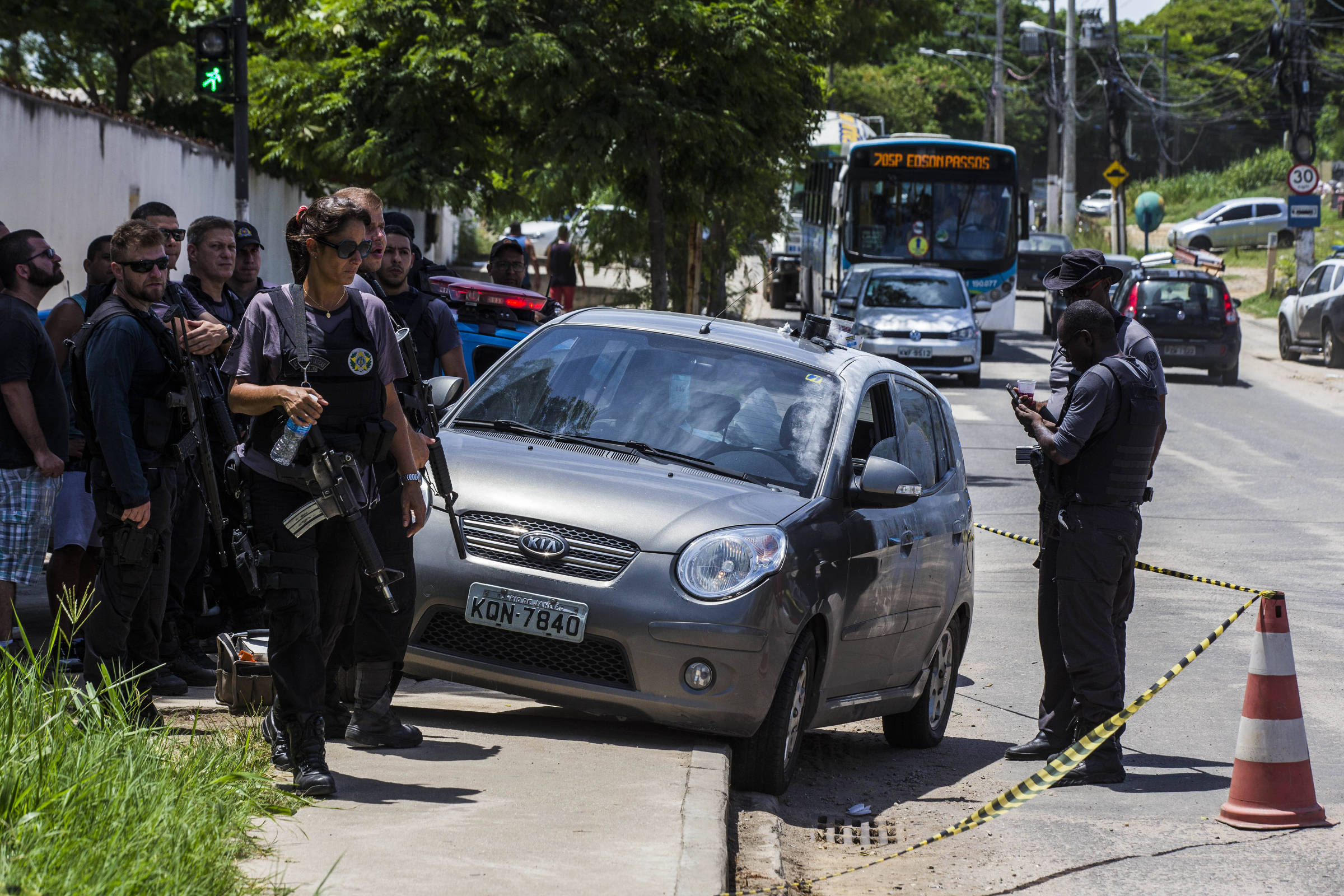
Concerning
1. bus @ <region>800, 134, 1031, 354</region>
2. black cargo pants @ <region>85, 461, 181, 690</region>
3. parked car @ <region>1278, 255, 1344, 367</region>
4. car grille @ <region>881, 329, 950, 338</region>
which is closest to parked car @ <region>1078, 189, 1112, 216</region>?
parked car @ <region>1278, 255, 1344, 367</region>

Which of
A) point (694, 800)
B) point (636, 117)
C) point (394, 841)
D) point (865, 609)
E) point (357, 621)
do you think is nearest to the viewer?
point (394, 841)

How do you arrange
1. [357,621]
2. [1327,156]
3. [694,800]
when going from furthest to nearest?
[1327,156]
[357,621]
[694,800]

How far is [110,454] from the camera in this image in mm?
5617

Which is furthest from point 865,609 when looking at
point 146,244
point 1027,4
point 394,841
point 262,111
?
point 1027,4

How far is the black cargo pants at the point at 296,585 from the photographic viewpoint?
4941 mm

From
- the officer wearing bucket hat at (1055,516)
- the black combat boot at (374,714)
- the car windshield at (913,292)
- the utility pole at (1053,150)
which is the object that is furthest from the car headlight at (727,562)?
the utility pole at (1053,150)

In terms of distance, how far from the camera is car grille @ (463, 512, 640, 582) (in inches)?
229

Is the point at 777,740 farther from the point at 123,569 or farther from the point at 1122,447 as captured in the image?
the point at 123,569

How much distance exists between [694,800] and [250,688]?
1662 mm

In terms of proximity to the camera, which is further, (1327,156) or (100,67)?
(1327,156)

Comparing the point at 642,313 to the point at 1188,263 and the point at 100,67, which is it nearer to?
the point at 100,67

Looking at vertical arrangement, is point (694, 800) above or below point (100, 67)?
below

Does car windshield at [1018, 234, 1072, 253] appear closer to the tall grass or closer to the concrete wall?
the concrete wall

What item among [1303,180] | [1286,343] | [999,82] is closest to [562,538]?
[1286,343]
